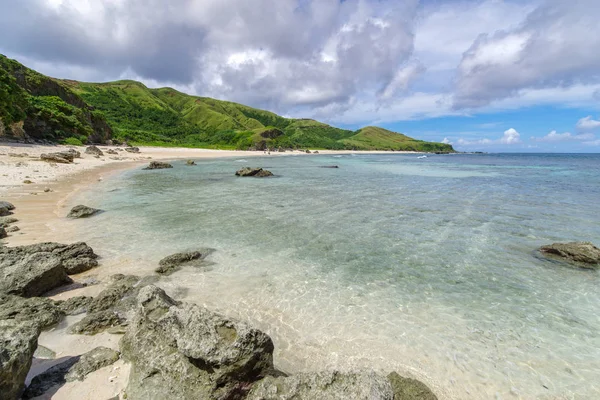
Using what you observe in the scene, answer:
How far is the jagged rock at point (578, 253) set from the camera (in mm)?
10758

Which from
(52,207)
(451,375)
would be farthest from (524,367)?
(52,207)

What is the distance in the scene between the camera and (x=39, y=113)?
59.2 meters

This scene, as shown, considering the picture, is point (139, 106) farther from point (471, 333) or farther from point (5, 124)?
point (471, 333)

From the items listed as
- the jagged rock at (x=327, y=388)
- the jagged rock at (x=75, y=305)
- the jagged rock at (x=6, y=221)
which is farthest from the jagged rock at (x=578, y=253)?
the jagged rock at (x=6, y=221)

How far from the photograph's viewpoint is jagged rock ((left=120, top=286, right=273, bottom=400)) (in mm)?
4297

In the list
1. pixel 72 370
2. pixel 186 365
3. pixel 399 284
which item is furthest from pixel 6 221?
pixel 399 284

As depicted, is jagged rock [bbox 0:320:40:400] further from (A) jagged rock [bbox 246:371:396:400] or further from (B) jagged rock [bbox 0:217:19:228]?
(B) jagged rock [bbox 0:217:19:228]

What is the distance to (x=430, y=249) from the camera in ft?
40.1

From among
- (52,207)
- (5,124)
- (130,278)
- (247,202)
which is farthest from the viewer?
(5,124)

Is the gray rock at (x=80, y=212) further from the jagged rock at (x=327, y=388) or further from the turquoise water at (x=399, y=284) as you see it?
the jagged rock at (x=327, y=388)

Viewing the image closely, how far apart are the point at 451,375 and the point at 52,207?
20.6 metres

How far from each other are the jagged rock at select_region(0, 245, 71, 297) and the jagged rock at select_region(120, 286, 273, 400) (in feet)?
14.9

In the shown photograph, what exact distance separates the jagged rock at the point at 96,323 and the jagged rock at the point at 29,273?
2.10m

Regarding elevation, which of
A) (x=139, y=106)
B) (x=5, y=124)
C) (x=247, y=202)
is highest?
(x=139, y=106)
